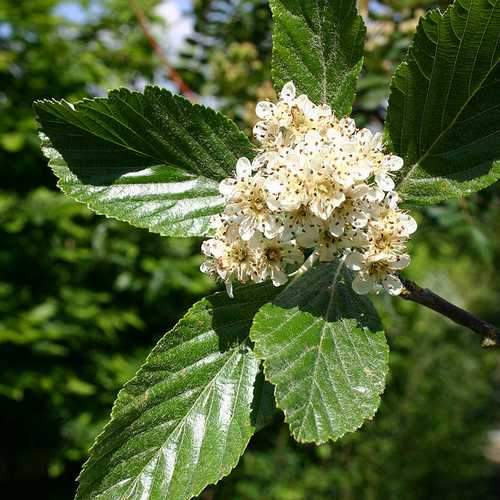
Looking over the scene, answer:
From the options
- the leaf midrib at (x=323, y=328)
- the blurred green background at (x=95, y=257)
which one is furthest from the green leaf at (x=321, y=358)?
the blurred green background at (x=95, y=257)

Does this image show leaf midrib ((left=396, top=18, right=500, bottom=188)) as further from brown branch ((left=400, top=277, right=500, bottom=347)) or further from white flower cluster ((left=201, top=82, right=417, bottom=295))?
brown branch ((left=400, top=277, right=500, bottom=347))

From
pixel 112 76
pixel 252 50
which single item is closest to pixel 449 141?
pixel 252 50

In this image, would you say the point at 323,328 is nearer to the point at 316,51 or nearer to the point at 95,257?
the point at 316,51

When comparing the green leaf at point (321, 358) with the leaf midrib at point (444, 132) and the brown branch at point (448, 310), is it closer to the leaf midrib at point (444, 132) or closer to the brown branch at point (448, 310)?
the brown branch at point (448, 310)

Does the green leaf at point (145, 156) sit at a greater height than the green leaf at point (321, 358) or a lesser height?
greater

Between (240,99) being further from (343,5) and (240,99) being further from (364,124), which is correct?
(343,5)
